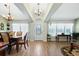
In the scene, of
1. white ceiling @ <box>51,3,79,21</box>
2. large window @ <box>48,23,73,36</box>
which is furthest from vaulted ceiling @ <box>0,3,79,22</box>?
large window @ <box>48,23,73,36</box>

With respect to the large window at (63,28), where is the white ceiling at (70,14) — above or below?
above

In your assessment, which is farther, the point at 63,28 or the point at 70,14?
the point at 70,14

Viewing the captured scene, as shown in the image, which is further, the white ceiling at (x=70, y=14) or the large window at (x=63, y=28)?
the white ceiling at (x=70, y=14)

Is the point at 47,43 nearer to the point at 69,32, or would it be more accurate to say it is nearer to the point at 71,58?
the point at 69,32

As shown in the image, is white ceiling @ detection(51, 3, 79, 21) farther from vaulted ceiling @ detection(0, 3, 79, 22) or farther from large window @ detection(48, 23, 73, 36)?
large window @ detection(48, 23, 73, 36)

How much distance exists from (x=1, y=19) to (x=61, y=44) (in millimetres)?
1297

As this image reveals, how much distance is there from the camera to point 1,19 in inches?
71.4

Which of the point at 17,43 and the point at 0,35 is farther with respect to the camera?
the point at 17,43

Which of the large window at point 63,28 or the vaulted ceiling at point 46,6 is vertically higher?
the vaulted ceiling at point 46,6

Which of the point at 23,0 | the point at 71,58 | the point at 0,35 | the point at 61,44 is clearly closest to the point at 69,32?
the point at 61,44

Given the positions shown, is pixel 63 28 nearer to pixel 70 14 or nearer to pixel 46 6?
pixel 70 14

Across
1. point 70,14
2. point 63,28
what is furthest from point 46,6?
point 63,28

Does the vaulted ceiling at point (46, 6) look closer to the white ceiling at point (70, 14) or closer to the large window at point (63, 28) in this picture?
the white ceiling at point (70, 14)

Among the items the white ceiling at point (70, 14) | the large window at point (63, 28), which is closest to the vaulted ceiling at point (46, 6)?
the white ceiling at point (70, 14)
